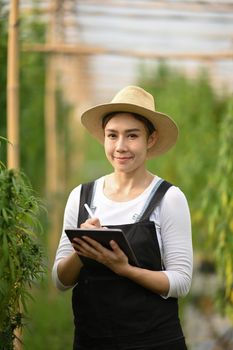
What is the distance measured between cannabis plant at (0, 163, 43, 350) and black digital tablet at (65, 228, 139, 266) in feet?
0.52

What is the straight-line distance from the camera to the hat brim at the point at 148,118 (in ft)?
10.9

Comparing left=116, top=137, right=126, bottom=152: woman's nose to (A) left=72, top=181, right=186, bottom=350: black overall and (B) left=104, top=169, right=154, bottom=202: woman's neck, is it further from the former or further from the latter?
(A) left=72, top=181, right=186, bottom=350: black overall

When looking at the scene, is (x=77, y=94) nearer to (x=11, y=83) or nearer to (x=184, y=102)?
(x=184, y=102)

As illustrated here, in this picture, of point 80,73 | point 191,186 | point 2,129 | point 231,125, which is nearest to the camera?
point 231,125

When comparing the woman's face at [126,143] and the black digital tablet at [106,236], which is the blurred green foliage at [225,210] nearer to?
the woman's face at [126,143]

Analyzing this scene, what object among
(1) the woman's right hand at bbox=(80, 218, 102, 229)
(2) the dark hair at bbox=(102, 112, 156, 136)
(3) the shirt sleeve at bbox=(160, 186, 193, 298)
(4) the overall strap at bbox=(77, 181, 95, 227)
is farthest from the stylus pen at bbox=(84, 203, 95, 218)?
(2) the dark hair at bbox=(102, 112, 156, 136)

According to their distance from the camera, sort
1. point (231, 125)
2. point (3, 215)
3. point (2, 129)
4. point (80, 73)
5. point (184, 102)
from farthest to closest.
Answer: point (80, 73) < point (184, 102) < point (2, 129) < point (231, 125) < point (3, 215)

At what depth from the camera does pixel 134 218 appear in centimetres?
315

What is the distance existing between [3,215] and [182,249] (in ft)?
2.25

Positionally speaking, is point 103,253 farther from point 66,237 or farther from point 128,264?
point 66,237

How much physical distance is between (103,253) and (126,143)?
1.42ft

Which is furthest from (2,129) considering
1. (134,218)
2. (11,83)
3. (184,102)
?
(184,102)

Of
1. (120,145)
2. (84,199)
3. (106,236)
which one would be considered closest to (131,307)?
(106,236)

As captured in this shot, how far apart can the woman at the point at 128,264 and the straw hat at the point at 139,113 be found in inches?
0.6
